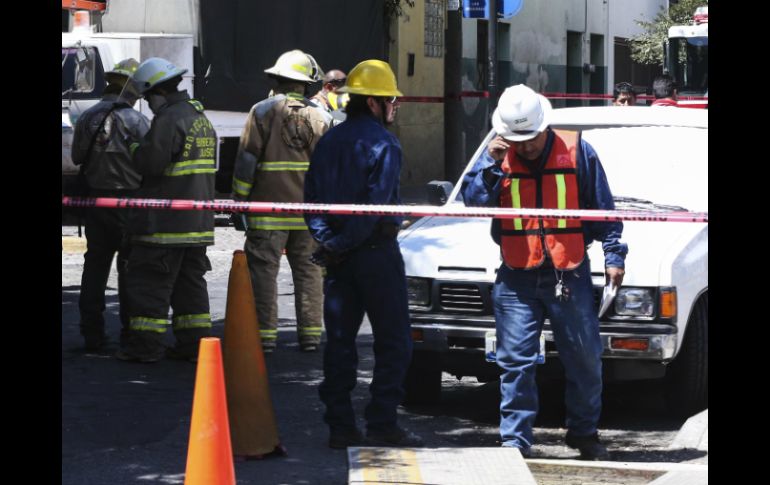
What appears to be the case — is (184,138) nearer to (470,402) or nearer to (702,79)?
(470,402)

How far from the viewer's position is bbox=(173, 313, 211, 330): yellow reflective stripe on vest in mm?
9242

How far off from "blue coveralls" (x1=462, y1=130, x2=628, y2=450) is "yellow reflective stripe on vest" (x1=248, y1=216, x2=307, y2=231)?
9.29 ft

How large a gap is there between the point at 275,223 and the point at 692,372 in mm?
2940

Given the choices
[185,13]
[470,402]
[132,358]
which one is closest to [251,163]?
[132,358]

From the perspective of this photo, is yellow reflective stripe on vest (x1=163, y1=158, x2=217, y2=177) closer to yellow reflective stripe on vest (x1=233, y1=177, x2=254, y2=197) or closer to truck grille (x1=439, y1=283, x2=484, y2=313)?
yellow reflective stripe on vest (x1=233, y1=177, x2=254, y2=197)

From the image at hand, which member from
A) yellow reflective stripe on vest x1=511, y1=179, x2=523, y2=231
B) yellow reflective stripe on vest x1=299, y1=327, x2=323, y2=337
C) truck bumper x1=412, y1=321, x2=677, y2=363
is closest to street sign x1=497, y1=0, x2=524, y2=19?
yellow reflective stripe on vest x1=299, y1=327, x2=323, y2=337

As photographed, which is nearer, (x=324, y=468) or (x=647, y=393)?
(x=324, y=468)

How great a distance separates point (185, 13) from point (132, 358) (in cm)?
1115

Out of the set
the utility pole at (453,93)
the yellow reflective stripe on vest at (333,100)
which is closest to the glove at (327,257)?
the yellow reflective stripe on vest at (333,100)

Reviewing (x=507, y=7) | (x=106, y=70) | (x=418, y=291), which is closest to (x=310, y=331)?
(x=418, y=291)

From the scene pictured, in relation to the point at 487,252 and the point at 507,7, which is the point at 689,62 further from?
the point at 487,252
